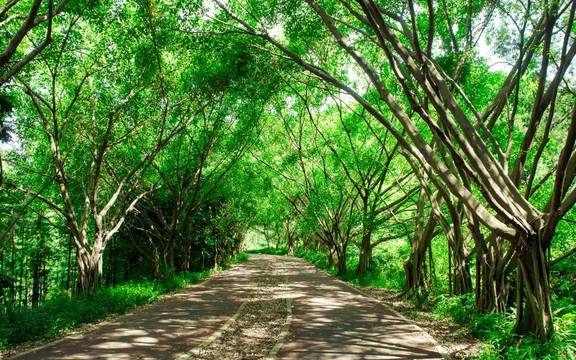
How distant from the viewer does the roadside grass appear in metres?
7.94

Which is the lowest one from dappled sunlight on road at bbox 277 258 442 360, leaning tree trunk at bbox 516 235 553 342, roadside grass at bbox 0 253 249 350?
dappled sunlight on road at bbox 277 258 442 360

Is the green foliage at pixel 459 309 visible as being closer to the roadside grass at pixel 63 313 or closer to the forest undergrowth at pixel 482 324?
the forest undergrowth at pixel 482 324

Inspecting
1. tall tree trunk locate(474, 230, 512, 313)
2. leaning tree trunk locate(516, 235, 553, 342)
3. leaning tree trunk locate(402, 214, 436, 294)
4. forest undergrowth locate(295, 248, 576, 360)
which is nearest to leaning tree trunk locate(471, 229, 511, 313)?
tall tree trunk locate(474, 230, 512, 313)

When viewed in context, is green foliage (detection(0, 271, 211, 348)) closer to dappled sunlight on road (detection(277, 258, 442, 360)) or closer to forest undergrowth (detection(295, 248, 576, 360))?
dappled sunlight on road (detection(277, 258, 442, 360))

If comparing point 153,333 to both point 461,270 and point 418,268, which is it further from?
point 418,268

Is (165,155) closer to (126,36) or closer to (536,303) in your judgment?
(126,36)

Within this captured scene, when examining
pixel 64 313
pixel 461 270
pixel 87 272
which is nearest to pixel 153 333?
pixel 64 313

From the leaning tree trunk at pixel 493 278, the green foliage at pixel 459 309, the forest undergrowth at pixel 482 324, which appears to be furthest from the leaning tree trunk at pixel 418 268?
the leaning tree trunk at pixel 493 278

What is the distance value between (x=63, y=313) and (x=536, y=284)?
9481 millimetres

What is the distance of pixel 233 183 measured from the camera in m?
21.8

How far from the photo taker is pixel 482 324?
8.05 m

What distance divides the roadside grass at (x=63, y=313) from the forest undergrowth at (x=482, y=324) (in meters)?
7.79

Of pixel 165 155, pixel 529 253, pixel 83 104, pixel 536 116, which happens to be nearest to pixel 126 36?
pixel 83 104

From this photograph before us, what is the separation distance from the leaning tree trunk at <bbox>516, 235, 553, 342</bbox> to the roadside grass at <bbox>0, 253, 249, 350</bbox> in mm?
8656
